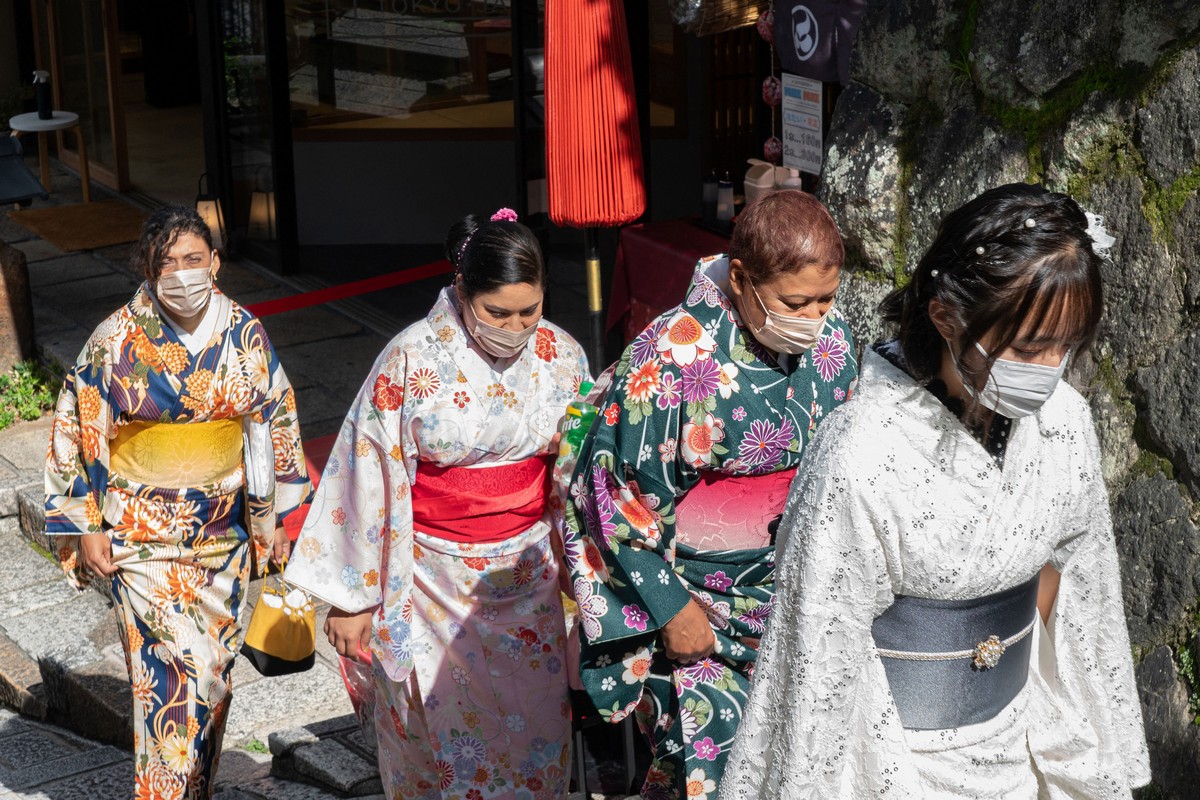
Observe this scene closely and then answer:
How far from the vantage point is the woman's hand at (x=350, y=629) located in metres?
4.20

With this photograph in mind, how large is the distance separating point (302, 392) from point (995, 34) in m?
5.20

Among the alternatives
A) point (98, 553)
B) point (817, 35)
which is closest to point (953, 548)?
point (98, 553)

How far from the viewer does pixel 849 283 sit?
464cm

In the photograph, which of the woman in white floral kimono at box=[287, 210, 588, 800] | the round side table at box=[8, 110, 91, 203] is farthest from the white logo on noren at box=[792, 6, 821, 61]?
the round side table at box=[8, 110, 91, 203]

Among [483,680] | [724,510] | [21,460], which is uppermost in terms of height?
[724,510]

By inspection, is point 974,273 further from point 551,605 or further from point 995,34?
point 551,605

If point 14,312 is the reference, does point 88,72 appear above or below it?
above

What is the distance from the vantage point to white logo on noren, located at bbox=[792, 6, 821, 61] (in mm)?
5473

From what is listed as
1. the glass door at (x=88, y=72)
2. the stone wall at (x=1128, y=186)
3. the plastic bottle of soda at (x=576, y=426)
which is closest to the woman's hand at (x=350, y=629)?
the plastic bottle of soda at (x=576, y=426)

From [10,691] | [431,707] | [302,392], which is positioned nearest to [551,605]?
[431,707]

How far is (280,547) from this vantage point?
4.93 meters

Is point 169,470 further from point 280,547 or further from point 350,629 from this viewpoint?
point 350,629

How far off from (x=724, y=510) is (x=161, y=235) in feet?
6.67

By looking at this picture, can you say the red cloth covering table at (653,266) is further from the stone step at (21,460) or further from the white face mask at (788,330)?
the stone step at (21,460)
